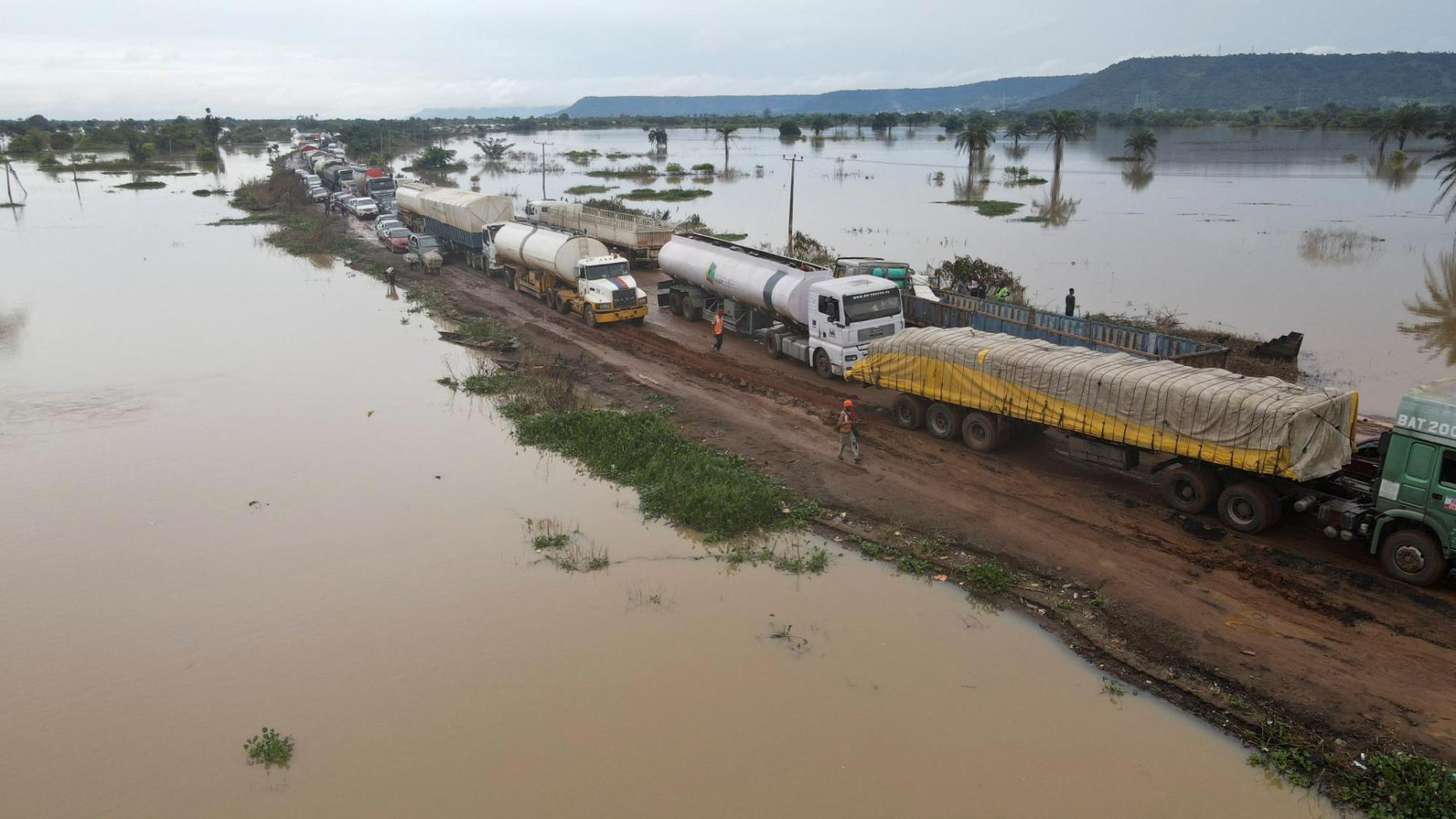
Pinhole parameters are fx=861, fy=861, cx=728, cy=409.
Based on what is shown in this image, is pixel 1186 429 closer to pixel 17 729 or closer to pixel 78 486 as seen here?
pixel 17 729

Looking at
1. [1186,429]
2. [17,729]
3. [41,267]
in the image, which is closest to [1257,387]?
[1186,429]

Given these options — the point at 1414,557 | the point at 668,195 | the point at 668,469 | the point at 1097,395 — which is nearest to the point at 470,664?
the point at 668,469

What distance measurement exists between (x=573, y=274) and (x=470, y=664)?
2128 cm

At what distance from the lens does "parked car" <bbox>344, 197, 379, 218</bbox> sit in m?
58.4

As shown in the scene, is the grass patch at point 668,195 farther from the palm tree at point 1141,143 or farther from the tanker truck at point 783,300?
the palm tree at point 1141,143

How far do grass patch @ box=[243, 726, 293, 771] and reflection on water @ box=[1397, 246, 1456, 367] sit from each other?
3034 cm

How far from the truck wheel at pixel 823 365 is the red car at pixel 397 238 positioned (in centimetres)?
2884

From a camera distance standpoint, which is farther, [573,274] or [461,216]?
[461,216]

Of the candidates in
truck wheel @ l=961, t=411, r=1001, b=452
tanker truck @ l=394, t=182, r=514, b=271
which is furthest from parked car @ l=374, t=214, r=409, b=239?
truck wheel @ l=961, t=411, r=1001, b=452

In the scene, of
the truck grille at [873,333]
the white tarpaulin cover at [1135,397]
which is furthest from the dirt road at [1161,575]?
the truck grille at [873,333]

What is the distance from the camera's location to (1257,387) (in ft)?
47.0

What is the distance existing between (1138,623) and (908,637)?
3.18 m

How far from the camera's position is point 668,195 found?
68.9 metres

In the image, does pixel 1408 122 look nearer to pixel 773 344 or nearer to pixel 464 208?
pixel 773 344
